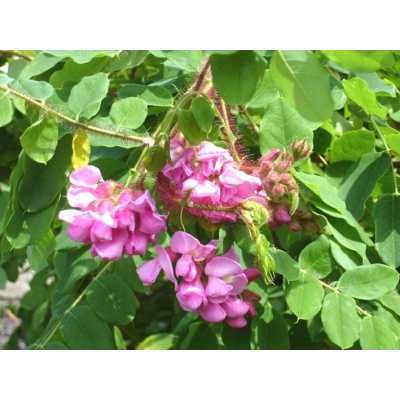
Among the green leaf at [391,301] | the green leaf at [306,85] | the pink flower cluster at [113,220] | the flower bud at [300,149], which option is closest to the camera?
the green leaf at [306,85]

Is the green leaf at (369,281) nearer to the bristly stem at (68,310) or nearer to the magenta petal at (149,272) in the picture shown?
the magenta petal at (149,272)

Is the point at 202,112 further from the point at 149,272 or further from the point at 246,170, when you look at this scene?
the point at 149,272

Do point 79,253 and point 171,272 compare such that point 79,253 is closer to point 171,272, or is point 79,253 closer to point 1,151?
point 171,272

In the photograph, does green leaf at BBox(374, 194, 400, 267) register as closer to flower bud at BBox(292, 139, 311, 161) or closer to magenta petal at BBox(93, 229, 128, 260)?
flower bud at BBox(292, 139, 311, 161)

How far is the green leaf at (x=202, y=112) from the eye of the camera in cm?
83

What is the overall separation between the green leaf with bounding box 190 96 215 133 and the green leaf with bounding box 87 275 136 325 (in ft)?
1.27

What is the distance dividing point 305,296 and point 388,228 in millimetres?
163

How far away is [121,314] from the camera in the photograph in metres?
1.14

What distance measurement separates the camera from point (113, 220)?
32.2 inches

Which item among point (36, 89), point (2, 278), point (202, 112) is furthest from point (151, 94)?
point (2, 278)

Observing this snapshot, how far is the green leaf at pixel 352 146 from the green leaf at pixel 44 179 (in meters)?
0.39

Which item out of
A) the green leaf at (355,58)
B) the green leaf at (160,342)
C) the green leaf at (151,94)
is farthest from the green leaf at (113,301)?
the green leaf at (355,58)

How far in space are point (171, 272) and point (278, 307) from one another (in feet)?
1.03

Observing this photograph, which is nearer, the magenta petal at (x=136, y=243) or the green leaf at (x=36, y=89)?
the magenta petal at (x=136, y=243)
